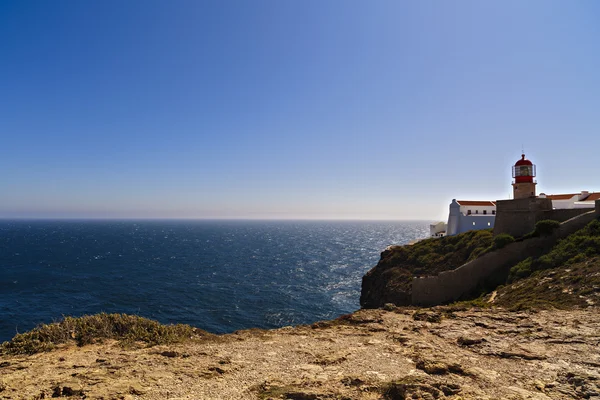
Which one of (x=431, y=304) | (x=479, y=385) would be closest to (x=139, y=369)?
(x=479, y=385)

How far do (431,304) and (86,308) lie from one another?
39.2 metres

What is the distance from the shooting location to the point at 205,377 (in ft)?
28.2

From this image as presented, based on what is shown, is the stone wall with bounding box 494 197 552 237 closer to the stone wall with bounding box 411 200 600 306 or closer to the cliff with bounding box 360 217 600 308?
the cliff with bounding box 360 217 600 308

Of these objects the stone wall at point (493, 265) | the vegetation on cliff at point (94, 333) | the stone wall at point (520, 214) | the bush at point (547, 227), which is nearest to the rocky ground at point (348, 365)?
the vegetation on cliff at point (94, 333)

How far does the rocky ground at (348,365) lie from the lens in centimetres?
762

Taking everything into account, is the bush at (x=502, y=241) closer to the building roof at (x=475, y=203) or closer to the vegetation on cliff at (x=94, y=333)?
the vegetation on cliff at (x=94, y=333)

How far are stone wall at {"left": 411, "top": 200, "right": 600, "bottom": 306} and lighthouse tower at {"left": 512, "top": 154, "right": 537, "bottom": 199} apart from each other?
7112 mm

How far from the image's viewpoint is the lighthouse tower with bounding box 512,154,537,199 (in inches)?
1174

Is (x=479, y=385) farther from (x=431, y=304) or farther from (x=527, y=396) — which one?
(x=431, y=304)

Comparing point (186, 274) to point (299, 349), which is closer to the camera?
point (299, 349)

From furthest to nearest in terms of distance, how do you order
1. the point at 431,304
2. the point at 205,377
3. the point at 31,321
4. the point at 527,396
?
the point at 31,321 < the point at 431,304 < the point at 205,377 < the point at 527,396

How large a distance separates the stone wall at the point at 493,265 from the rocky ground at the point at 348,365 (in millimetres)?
10337

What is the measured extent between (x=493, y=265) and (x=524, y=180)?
12.0 m

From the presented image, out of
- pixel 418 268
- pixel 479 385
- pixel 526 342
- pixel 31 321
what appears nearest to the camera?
pixel 479 385
